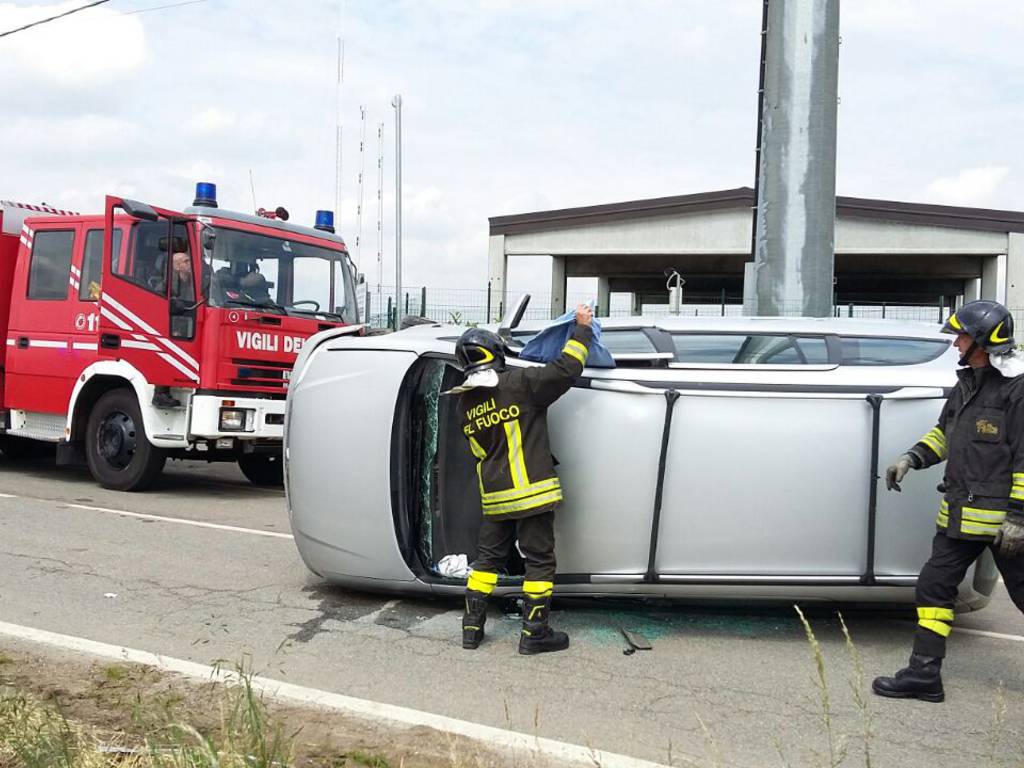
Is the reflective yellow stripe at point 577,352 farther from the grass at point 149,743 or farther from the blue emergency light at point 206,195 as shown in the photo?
the blue emergency light at point 206,195

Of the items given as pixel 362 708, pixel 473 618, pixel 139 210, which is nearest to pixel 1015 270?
pixel 139 210

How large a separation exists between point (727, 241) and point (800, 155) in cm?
1184

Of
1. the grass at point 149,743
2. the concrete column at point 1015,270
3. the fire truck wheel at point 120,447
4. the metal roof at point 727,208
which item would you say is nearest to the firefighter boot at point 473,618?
the grass at point 149,743

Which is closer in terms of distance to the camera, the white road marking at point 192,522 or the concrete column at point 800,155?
the white road marking at point 192,522

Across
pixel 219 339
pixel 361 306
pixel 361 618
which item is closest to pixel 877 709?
pixel 361 618

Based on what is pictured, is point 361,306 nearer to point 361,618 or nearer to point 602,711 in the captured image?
point 361,618

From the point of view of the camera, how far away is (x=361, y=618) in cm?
548

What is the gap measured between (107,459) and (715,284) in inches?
969

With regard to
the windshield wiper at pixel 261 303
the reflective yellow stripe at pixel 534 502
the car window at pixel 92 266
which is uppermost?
the car window at pixel 92 266

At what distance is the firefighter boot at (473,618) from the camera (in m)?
4.97

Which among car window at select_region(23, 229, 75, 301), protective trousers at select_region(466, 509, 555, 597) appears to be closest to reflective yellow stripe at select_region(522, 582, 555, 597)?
protective trousers at select_region(466, 509, 555, 597)

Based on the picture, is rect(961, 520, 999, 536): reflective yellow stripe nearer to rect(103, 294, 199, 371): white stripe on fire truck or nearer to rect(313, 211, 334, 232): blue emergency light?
rect(103, 294, 199, 371): white stripe on fire truck

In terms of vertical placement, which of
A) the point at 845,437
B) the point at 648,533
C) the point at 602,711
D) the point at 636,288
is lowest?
the point at 602,711

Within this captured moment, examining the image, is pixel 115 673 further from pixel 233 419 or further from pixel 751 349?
pixel 233 419
